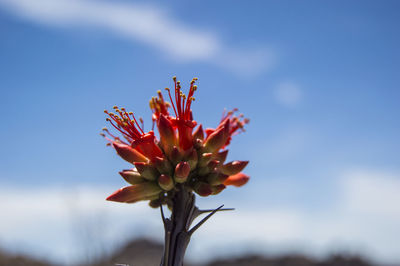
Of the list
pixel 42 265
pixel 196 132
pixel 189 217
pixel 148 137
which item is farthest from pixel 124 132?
pixel 42 265

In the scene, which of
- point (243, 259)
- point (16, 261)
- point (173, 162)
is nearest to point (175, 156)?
point (173, 162)

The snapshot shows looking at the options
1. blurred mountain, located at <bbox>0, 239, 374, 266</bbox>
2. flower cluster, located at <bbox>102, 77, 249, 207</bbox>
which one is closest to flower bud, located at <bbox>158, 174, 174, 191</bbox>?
flower cluster, located at <bbox>102, 77, 249, 207</bbox>

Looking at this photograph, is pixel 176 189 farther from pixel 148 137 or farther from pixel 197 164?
pixel 148 137

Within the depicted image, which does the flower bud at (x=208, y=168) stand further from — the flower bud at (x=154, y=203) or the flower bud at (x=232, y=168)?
the flower bud at (x=154, y=203)

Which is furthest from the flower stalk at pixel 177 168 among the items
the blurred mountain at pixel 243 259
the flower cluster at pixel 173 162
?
the blurred mountain at pixel 243 259

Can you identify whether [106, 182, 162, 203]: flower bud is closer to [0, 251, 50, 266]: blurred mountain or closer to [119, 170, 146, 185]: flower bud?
[119, 170, 146, 185]: flower bud
